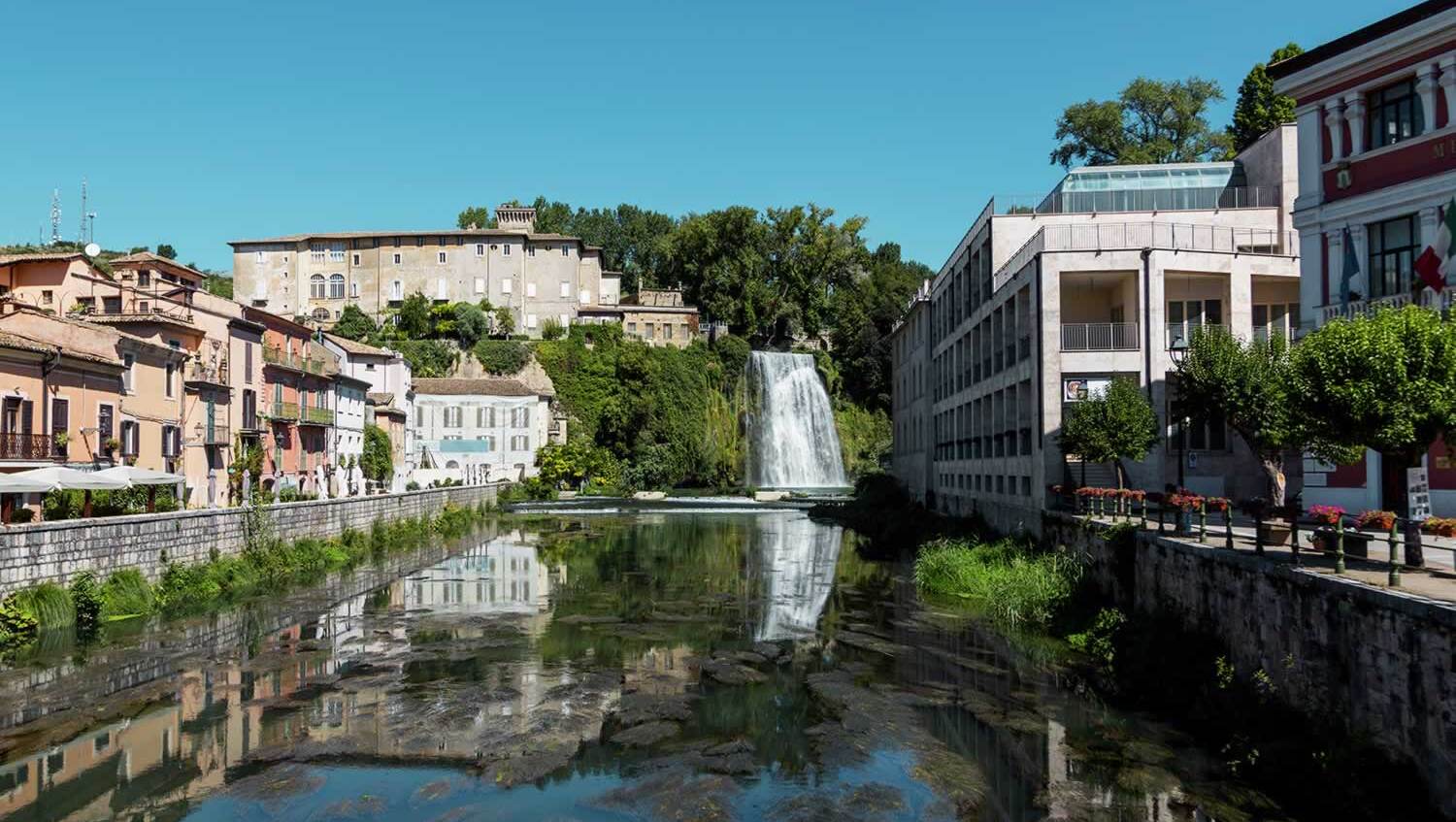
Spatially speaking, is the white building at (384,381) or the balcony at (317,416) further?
the white building at (384,381)

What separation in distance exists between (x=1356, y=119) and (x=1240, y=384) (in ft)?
20.9

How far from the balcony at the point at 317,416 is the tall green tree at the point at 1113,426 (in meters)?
37.3

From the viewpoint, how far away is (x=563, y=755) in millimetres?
13742

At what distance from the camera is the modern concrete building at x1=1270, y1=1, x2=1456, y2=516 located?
66.9 feet

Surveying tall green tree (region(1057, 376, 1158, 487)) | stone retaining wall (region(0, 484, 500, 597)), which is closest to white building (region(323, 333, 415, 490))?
stone retaining wall (region(0, 484, 500, 597))

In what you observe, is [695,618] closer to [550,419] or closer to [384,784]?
[384,784]

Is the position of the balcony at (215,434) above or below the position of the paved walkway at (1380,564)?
above

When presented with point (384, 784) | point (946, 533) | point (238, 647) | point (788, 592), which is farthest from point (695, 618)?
point (946, 533)

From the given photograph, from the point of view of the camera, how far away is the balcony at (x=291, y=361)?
46156mm

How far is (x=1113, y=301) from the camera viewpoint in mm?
31156

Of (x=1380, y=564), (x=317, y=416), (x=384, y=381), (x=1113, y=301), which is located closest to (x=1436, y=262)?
(x=1380, y=564)

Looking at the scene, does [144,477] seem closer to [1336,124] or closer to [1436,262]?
[1436,262]

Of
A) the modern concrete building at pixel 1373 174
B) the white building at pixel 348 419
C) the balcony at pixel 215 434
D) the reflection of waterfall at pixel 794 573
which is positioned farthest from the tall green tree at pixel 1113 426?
the white building at pixel 348 419

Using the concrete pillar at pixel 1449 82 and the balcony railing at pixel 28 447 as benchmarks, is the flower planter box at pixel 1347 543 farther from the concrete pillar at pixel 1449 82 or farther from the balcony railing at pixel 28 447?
the balcony railing at pixel 28 447
